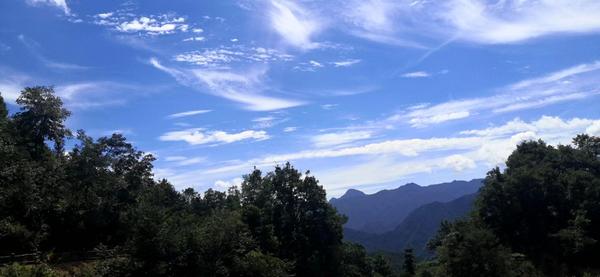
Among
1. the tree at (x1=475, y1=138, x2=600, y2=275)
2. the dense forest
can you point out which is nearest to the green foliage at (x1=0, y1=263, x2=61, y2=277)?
the dense forest

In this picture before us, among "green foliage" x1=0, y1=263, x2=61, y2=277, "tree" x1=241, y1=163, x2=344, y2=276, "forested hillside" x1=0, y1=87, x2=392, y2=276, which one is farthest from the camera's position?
"tree" x1=241, y1=163, x2=344, y2=276

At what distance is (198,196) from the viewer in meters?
80.2

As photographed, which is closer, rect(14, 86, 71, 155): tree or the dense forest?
the dense forest

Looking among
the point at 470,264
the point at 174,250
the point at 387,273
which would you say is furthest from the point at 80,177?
the point at 387,273

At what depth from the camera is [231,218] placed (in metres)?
36.2

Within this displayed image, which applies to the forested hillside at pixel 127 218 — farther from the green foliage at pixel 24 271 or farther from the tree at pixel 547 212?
the tree at pixel 547 212

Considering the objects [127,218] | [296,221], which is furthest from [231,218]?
[296,221]

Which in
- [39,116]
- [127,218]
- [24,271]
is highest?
[39,116]

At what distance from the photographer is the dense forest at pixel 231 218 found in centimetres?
3206

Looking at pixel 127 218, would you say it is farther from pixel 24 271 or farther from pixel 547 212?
pixel 547 212

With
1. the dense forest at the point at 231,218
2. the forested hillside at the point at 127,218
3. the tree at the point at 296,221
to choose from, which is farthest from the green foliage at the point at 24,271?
the tree at the point at 296,221

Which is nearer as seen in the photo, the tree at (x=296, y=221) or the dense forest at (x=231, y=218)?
the dense forest at (x=231, y=218)

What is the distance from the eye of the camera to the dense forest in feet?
105

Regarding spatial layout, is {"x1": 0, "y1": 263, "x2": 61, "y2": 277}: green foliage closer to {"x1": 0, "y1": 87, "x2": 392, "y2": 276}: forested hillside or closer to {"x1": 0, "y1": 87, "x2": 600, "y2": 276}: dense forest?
{"x1": 0, "y1": 87, "x2": 392, "y2": 276}: forested hillside
